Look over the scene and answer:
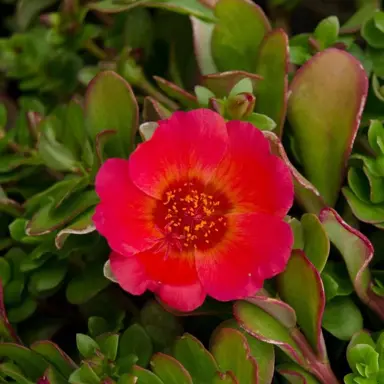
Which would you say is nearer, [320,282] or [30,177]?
[320,282]

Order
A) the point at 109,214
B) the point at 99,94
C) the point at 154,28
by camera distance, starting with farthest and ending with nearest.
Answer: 1. the point at 154,28
2. the point at 99,94
3. the point at 109,214

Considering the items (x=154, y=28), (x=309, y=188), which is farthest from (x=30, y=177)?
(x=309, y=188)

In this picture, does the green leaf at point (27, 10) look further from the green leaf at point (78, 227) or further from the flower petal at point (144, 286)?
the flower petal at point (144, 286)

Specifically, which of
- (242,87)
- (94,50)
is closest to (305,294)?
(242,87)

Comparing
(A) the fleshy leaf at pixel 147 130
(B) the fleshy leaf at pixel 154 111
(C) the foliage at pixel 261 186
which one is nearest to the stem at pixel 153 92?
(C) the foliage at pixel 261 186

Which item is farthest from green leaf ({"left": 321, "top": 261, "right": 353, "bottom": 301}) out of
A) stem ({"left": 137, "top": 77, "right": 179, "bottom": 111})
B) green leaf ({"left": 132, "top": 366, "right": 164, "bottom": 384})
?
stem ({"left": 137, "top": 77, "right": 179, "bottom": 111})

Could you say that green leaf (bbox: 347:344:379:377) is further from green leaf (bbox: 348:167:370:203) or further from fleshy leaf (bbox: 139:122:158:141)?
fleshy leaf (bbox: 139:122:158:141)

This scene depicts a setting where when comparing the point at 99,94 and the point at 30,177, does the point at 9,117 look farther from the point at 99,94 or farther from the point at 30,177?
the point at 99,94
